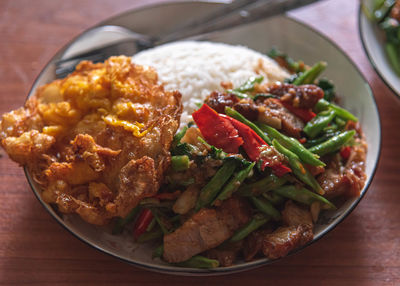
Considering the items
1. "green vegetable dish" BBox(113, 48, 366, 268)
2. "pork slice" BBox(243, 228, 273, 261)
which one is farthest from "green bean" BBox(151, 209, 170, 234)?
"pork slice" BBox(243, 228, 273, 261)

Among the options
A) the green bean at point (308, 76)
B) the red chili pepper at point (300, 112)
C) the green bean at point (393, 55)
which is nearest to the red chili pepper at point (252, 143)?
the red chili pepper at point (300, 112)

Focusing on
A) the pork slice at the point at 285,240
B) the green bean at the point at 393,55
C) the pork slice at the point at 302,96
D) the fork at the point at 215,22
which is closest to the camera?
the pork slice at the point at 285,240

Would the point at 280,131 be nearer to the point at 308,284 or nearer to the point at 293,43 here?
the point at 308,284

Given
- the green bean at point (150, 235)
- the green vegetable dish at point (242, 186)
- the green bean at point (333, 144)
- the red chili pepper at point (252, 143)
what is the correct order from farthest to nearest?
1. the green bean at point (333, 144)
2. the green bean at point (150, 235)
3. the red chili pepper at point (252, 143)
4. the green vegetable dish at point (242, 186)

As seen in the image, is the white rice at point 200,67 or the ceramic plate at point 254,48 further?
the white rice at point 200,67

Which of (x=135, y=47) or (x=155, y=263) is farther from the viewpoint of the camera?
(x=135, y=47)

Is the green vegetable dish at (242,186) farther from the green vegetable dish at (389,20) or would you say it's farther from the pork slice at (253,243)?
the green vegetable dish at (389,20)

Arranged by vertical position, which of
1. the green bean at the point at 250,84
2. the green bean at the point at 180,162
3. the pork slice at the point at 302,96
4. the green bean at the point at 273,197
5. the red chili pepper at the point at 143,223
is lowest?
the red chili pepper at the point at 143,223

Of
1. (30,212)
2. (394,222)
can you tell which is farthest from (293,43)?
(30,212)
